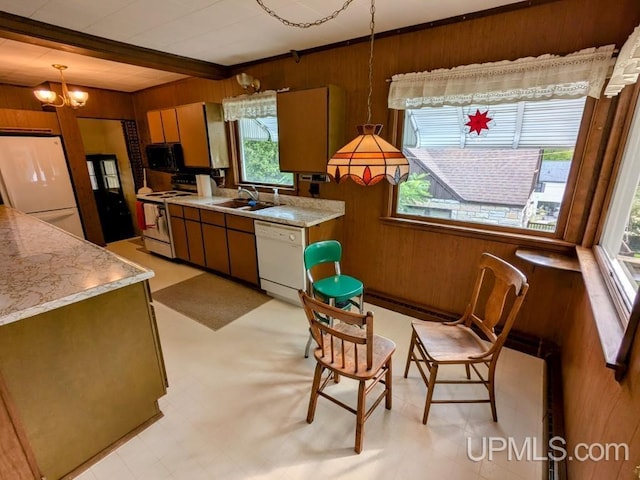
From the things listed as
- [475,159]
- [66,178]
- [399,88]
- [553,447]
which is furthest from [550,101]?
[66,178]

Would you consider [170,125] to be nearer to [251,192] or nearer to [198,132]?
[198,132]

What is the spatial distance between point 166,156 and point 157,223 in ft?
3.12

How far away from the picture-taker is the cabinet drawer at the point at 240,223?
3.09 m

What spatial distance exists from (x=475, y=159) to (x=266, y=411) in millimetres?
2348

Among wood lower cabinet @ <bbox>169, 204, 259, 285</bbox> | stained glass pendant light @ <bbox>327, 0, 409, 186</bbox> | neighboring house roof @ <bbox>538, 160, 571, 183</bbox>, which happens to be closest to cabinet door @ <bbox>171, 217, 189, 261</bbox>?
wood lower cabinet @ <bbox>169, 204, 259, 285</bbox>

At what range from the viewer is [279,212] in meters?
3.06

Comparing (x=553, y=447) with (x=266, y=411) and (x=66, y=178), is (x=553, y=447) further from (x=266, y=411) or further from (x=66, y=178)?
(x=66, y=178)

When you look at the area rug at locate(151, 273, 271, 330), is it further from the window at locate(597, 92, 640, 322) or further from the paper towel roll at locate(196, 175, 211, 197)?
the window at locate(597, 92, 640, 322)

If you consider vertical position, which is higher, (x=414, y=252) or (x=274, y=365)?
(x=414, y=252)

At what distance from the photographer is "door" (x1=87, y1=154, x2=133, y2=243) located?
16.6ft

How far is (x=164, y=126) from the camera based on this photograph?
4059 mm

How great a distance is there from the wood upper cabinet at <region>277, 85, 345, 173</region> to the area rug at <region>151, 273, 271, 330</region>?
1429 millimetres

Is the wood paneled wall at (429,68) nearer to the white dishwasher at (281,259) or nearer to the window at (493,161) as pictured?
the window at (493,161)

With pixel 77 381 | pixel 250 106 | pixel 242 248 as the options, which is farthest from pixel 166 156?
pixel 77 381
